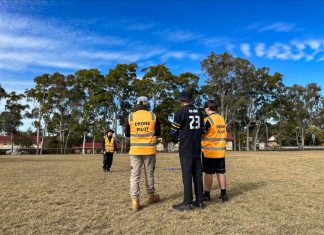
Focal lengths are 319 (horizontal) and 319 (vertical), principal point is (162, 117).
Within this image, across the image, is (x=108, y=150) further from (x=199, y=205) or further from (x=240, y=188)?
(x=199, y=205)

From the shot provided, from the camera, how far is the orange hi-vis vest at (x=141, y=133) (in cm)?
566

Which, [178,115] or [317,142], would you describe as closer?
[178,115]

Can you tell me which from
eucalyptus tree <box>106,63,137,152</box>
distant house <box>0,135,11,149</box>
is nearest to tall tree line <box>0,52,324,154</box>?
eucalyptus tree <box>106,63,137,152</box>

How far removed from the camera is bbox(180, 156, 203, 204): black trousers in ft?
17.7

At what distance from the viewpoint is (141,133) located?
18.6 ft

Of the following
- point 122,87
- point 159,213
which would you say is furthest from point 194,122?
point 122,87

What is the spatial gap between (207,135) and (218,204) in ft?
4.25

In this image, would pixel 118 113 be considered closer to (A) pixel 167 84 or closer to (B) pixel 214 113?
(A) pixel 167 84

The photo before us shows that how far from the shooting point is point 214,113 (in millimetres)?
6312

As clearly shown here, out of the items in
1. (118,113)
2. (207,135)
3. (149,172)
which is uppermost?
(118,113)

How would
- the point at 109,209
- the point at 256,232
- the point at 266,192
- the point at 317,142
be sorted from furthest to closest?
the point at 317,142 < the point at 266,192 < the point at 109,209 < the point at 256,232

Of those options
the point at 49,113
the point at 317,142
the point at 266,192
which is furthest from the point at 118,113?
the point at 317,142

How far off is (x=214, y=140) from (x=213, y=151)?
8.4 inches

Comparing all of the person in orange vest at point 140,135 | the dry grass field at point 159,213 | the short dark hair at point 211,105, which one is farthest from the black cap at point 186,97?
the dry grass field at point 159,213
